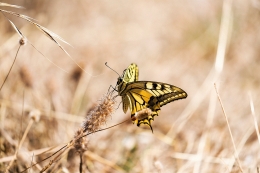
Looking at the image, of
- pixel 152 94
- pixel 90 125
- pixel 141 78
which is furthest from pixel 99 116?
pixel 141 78

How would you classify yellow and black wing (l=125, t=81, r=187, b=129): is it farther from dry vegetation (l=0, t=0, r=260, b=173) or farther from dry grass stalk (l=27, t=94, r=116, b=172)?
dry grass stalk (l=27, t=94, r=116, b=172)

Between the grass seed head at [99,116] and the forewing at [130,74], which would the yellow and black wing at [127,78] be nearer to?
the forewing at [130,74]

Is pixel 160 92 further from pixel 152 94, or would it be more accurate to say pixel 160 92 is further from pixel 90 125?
pixel 90 125

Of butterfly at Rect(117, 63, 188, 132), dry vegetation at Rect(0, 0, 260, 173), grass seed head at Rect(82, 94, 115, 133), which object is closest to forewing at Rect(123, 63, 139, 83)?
butterfly at Rect(117, 63, 188, 132)

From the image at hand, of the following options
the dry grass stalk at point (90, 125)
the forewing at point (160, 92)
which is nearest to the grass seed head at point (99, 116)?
the dry grass stalk at point (90, 125)

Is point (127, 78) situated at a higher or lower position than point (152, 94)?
higher
